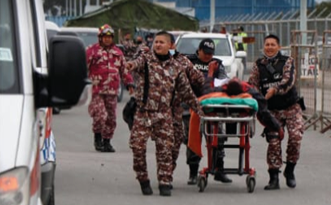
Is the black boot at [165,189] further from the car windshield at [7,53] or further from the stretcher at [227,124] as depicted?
the car windshield at [7,53]

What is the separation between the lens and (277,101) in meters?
12.1

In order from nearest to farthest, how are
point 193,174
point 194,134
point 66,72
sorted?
point 66,72 < point 194,134 < point 193,174

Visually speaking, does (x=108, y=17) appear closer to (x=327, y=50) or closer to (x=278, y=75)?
(x=327, y=50)

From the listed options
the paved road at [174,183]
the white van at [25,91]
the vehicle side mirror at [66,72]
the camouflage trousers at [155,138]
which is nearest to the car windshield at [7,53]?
the white van at [25,91]

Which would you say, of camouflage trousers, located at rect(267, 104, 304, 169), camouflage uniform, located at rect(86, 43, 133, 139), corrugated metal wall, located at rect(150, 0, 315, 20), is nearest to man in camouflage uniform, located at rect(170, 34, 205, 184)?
camouflage trousers, located at rect(267, 104, 304, 169)

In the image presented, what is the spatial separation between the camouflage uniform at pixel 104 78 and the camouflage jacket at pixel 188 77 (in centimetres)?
397

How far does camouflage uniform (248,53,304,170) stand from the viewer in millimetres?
12125

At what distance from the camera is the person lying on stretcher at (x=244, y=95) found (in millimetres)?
11242

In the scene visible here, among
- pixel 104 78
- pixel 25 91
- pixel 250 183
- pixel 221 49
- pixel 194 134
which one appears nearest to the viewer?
pixel 25 91

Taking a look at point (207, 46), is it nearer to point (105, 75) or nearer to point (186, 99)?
point (186, 99)

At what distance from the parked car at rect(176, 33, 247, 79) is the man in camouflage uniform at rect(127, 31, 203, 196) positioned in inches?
562

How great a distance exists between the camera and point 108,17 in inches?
1630

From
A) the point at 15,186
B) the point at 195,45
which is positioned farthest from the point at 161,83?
the point at 195,45

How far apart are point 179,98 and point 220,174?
1.13 metres
